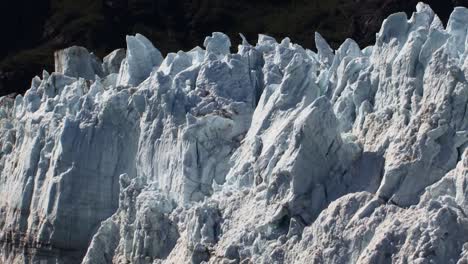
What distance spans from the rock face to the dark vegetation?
49.2 meters

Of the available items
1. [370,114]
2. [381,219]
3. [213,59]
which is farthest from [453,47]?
[213,59]

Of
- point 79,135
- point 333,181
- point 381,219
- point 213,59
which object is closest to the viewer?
point 381,219

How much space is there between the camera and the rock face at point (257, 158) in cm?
2847

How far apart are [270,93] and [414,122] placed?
6583 millimetres

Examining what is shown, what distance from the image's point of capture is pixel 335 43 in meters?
89.1

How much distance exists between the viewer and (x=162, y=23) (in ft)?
340

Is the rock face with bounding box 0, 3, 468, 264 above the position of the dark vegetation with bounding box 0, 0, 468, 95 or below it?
below

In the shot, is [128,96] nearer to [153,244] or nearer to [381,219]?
[153,244]

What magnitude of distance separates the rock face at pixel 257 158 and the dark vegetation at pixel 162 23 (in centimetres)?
4923

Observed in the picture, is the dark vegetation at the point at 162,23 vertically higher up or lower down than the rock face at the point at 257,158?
higher up

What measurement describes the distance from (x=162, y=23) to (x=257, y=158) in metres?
71.6

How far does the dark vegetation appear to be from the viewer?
92.9 meters

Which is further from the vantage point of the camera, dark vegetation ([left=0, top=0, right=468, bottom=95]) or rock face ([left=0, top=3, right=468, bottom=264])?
dark vegetation ([left=0, top=0, right=468, bottom=95])

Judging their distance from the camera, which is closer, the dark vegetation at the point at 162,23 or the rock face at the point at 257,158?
the rock face at the point at 257,158
